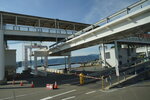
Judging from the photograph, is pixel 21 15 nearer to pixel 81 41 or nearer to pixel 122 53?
pixel 81 41

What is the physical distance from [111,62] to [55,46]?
1907 cm

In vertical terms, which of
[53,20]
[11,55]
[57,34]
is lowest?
[11,55]

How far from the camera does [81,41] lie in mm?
19281

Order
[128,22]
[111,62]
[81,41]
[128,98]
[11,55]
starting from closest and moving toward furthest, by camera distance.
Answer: [128,98], [128,22], [81,41], [11,55], [111,62]

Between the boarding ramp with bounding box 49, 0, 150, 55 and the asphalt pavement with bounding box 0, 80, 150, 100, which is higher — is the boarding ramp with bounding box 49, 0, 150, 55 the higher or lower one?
the higher one

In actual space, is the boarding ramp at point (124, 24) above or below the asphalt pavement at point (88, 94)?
above

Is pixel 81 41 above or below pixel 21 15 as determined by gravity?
below

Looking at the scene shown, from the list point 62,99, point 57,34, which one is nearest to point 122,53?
point 57,34

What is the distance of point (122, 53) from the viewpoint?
3900cm

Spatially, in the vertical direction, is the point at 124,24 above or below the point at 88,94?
above

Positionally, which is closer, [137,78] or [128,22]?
[128,22]

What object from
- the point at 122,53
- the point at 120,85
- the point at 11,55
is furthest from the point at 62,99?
the point at 122,53

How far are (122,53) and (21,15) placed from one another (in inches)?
1183

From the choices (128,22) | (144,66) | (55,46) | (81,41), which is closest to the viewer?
(128,22)
